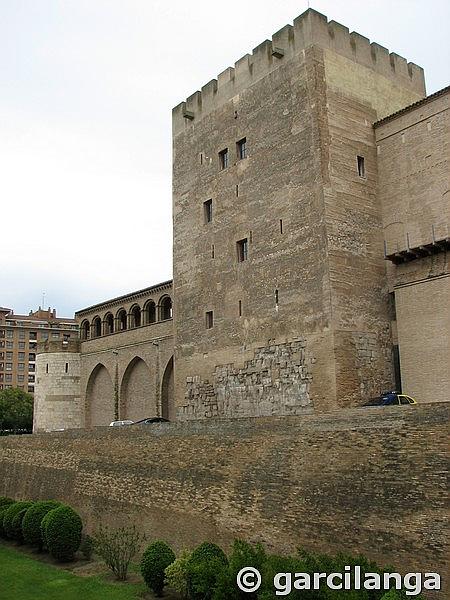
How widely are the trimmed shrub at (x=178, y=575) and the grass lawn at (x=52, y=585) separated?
4.36 ft

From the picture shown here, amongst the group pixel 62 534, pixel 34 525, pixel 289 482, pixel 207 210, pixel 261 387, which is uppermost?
pixel 207 210

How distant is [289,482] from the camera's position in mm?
14391

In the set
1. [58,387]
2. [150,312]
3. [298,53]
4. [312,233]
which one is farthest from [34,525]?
[58,387]

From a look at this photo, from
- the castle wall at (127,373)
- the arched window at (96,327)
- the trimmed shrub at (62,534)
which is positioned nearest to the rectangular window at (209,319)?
the castle wall at (127,373)

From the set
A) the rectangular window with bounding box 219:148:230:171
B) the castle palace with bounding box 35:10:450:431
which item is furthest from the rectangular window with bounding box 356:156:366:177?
the rectangular window with bounding box 219:148:230:171

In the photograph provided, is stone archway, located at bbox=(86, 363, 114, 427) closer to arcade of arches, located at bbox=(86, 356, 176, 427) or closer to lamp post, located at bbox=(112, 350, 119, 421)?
arcade of arches, located at bbox=(86, 356, 176, 427)

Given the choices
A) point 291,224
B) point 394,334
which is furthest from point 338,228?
point 394,334

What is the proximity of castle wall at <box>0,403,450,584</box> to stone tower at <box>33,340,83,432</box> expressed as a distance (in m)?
16.3

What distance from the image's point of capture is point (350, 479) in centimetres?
1300

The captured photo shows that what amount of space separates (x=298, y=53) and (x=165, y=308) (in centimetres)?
1628

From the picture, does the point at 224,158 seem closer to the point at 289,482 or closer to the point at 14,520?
the point at 289,482

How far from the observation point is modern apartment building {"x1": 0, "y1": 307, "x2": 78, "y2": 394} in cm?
7881

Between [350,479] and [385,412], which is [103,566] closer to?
[350,479]

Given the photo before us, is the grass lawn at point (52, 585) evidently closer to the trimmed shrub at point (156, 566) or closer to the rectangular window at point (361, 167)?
the trimmed shrub at point (156, 566)
